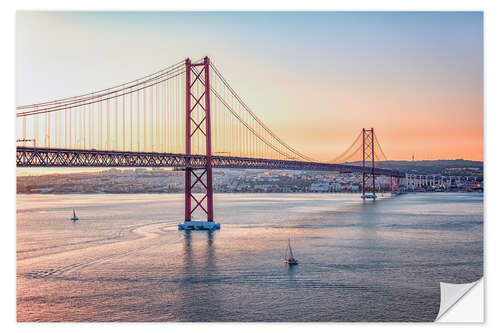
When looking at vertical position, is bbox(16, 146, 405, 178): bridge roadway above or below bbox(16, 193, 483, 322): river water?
above

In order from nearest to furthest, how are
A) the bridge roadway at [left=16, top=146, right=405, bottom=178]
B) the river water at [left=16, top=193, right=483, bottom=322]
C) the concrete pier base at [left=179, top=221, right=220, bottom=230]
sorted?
the river water at [left=16, top=193, right=483, bottom=322] < the bridge roadway at [left=16, top=146, right=405, bottom=178] < the concrete pier base at [left=179, top=221, right=220, bottom=230]

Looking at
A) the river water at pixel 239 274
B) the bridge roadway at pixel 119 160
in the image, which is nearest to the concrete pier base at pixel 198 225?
the river water at pixel 239 274

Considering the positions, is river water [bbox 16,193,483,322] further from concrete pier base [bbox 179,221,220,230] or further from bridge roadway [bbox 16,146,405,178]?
bridge roadway [bbox 16,146,405,178]

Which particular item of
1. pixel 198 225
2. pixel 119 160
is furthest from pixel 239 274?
pixel 198 225

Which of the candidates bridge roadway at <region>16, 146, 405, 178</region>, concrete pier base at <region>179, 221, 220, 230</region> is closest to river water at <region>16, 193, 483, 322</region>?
concrete pier base at <region>179, 221, 220, 230</region>

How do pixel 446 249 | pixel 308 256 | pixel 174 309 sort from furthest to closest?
pixel 446 249, pixel 308 256, pixel 174 309

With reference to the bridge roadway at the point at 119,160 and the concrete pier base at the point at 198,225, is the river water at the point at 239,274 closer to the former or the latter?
the concrete pier base at the point at 198,225


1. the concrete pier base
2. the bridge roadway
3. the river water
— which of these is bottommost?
the river water

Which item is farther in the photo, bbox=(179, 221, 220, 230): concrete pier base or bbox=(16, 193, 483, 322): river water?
bbox=(179, 221, 220, 230): concrete pier base

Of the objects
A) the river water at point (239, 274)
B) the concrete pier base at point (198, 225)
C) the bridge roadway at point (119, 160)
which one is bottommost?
the river water at point (239, 274)
